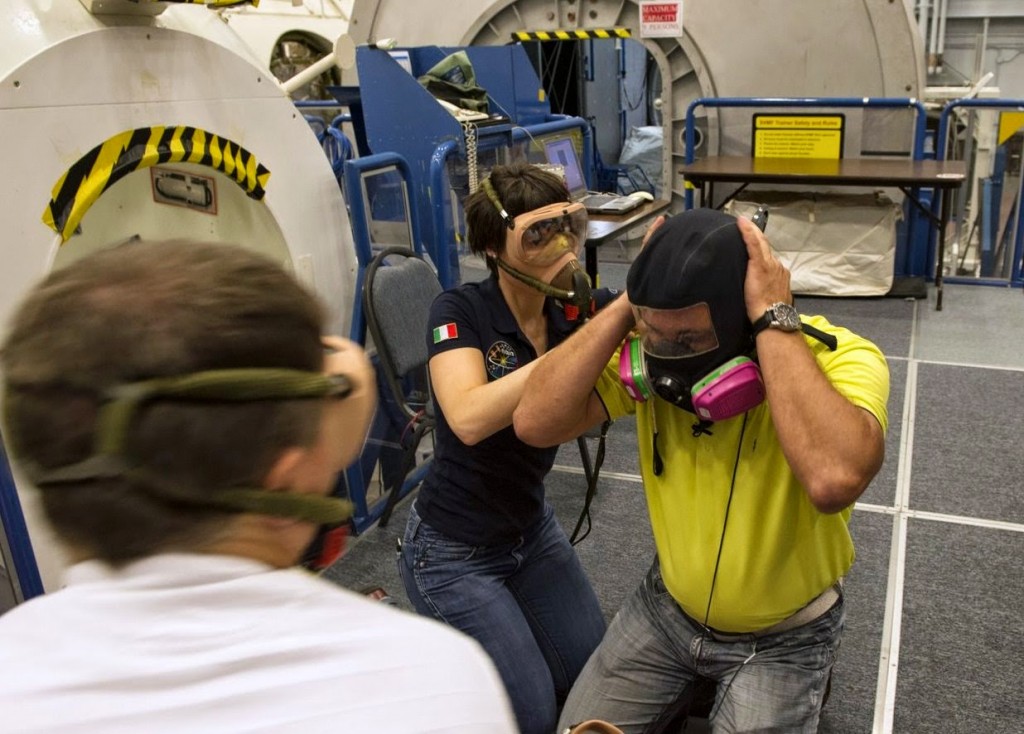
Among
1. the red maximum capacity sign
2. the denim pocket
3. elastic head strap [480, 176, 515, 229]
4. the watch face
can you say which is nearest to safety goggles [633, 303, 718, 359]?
the watch face

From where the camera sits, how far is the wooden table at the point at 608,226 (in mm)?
3754

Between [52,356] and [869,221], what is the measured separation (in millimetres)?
5683

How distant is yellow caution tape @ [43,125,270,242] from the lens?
6.50ft

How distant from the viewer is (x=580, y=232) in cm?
213

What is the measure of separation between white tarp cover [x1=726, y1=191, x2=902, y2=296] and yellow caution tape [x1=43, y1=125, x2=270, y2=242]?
158 inches

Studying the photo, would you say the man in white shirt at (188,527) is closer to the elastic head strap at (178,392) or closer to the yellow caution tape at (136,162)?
the elastic head strap at (178,392)

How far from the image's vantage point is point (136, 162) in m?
2.17

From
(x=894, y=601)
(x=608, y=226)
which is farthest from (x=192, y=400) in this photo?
(x=608, y=226)

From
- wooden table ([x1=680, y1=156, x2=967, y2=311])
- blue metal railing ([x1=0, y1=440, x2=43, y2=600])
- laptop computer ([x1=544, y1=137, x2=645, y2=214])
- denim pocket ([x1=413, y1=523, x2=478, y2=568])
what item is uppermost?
laptop computer ([x1=544, y1=137, x2=645, y2=214])

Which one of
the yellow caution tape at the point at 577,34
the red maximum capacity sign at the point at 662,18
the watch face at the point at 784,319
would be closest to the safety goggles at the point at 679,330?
the watch face at the point at 784,319

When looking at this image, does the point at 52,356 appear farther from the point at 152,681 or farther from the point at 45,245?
the point at 45,245

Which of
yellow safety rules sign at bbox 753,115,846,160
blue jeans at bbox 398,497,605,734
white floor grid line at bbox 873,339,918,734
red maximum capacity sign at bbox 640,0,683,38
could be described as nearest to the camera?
blue jeans at bbox 398,497,605,734

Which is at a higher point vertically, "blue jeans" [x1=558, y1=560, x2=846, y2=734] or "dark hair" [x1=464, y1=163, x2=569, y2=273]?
"dark hair" [x1=464, y1=163, x2=569, y2=273]

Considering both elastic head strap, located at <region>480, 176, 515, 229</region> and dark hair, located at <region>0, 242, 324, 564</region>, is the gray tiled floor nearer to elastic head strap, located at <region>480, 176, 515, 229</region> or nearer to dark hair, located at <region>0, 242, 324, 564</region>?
elastic head strap, located at <region>480, 176, 515, 229</region>
